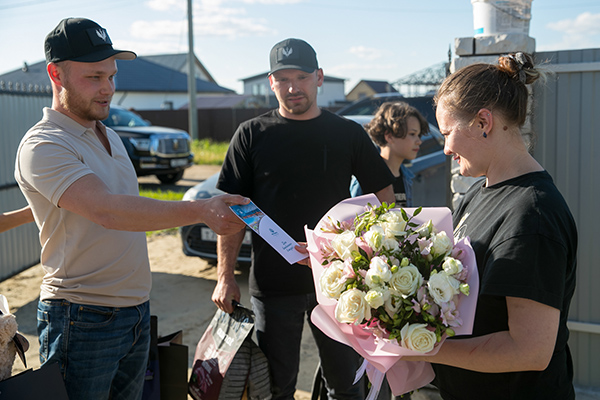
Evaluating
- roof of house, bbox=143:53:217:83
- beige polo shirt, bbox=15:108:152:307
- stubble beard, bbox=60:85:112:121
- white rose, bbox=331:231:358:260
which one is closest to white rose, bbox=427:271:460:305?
white rose, bbox=331:231:358:260

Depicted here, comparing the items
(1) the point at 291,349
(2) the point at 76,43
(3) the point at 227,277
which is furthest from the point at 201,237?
(2) the point at 76,43

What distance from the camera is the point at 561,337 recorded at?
68.8 inches

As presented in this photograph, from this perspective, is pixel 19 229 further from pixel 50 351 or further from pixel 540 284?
pixel 540 284

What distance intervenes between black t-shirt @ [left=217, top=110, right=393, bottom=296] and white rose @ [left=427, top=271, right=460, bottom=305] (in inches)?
59.2

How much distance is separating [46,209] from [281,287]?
4.19 ft

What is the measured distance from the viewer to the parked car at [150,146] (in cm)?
1366

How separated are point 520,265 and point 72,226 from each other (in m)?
1.71

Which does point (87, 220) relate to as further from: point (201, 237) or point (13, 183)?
point (13, 183)

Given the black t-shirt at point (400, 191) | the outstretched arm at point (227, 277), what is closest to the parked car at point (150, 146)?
the black t-shirt at point (400, 191)

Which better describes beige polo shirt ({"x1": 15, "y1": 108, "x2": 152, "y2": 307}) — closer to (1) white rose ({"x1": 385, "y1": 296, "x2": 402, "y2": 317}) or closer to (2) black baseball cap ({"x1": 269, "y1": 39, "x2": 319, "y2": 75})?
(2) black baseball cap ({"x1": 269, "y1": 39, "x2": 319, "y2": 75})

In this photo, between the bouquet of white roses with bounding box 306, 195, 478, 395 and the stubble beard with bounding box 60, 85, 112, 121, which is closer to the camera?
the bouquet of white roses with bounding box 306, 195, 478, 395

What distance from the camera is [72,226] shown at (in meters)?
2.22

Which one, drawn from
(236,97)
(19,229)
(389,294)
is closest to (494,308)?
(389,294)

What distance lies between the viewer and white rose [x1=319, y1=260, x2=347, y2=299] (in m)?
1.62
